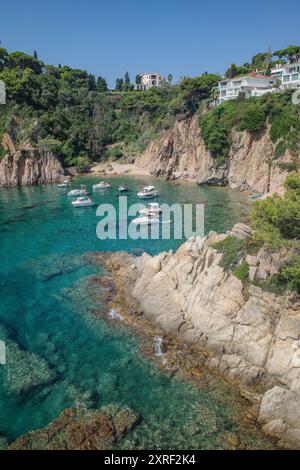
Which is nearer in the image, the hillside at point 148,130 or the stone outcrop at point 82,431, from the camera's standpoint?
the stone outcrop at point 82,431

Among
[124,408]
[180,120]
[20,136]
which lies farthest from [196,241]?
[20,136]

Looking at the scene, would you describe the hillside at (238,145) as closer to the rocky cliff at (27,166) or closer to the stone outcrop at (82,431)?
the rocky cliff at (27,166)

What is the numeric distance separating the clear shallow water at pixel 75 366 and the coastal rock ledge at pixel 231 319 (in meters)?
1.64

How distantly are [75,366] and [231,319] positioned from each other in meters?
9.59

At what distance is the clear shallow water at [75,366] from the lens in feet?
54.3

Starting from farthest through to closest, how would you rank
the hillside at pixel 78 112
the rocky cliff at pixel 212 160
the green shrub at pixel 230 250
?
the hillside at pixel 78 112
the rocky cliff at pixel 212 160
the green shrub at pixel 230 250

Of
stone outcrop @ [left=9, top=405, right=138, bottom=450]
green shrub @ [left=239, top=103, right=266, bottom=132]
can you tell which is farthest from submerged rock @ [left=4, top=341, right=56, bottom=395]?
green shrub @ [left=239, top=103, right=266, bottom=132]

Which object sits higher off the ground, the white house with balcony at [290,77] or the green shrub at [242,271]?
the white house with balcony at [290,77]

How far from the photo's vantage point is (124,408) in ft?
56.9

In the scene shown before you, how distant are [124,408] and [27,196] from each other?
57890 mm

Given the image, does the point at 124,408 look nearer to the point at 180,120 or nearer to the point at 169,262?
the point at 169,262

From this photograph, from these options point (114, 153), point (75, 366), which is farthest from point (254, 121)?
point (75, 366)

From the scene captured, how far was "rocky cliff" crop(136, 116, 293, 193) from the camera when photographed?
60375 millimetres

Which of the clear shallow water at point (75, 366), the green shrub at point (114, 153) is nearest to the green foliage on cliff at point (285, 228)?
the clear shallow water at point (75, 366)
